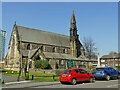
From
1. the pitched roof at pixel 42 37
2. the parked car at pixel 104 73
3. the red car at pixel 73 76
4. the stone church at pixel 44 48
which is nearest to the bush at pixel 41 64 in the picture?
the stone church at pixel 44 48

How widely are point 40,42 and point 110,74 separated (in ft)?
179

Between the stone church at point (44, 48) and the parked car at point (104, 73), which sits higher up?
the stone church at point (44, 48)

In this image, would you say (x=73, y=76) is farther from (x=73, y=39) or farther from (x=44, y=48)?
(x=73, y=39)

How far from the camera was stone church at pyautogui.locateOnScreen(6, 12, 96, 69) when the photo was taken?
70.9 metres

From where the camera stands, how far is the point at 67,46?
90250mm

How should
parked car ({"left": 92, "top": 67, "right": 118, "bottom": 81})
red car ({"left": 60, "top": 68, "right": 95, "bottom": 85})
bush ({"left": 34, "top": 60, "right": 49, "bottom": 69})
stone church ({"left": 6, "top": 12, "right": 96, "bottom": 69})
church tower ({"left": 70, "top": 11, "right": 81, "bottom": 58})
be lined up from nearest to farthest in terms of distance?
red car ({"left": 60, "top": 68, "right": 95, "bottom": 85}), parked car ({"left": 92, "top": 67, "right": 118, "bottom": 81}), bush ({"left": 34, "top": 60, "right": 49, "bottom": 69}), stone church ({"left": 6, "top": 12, "right": 96, "bottom": 69}), church tower ({"left": 70, "top": 11, "right": 81, "bottom": 58})

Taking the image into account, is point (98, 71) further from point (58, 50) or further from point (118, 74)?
point (58, 50)

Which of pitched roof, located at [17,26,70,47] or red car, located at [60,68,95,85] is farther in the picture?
pitched roof, located at [17,26,70,47]

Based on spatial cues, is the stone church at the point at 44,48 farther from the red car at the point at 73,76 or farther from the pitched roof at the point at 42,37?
the red car at the point at 73,76

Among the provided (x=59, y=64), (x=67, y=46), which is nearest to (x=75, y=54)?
(x=67, y=46)

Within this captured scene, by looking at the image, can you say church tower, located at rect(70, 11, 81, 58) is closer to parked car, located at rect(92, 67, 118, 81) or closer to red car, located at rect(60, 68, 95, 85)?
parked car, located at rect(92, 67, 118, 81)

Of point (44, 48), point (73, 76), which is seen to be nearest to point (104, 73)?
point (73, 76)

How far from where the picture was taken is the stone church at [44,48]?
233 ft

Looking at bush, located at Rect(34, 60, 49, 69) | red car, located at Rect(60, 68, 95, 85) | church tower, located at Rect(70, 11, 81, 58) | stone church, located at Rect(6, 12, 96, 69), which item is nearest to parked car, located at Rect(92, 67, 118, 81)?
red car, located at Rect(60, 68, 95, 85)
